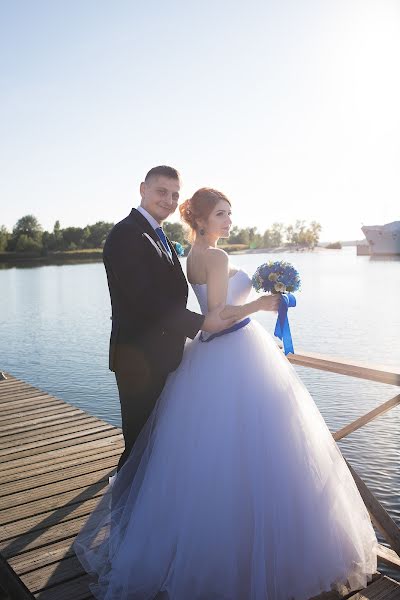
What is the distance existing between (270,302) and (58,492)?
266 cm

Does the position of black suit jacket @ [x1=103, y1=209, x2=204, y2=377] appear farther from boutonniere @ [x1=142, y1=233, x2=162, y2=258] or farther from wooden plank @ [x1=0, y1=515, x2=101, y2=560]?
wooden plank @ [x1=0, y1=515, x2=101, y2=560]

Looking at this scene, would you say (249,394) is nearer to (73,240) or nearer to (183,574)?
(183,574)

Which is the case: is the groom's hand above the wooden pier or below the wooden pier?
above

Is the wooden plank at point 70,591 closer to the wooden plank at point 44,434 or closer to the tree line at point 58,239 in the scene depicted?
the wooden plank at point 44,434

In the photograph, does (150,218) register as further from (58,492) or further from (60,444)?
(60,444)

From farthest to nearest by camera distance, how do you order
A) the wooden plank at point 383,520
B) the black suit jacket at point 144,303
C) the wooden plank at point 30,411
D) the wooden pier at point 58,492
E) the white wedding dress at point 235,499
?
the wooden plank at point 30,411, the wooden plank at point 383,520, the wooden pier at point 58,492, the black suit jacket at point 144,303, the white wedding dress at point 235,499

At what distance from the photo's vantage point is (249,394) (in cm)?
331

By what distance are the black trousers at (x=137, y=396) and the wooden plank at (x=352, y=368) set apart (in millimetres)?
1130

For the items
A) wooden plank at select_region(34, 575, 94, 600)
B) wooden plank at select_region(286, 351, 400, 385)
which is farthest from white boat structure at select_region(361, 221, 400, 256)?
wooden plank at select_region(34, 575, 94, 600)

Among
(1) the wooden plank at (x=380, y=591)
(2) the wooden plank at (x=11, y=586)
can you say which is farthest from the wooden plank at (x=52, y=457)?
(1) the wooden plank at (x=380, y=591)

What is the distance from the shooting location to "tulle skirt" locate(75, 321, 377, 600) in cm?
301

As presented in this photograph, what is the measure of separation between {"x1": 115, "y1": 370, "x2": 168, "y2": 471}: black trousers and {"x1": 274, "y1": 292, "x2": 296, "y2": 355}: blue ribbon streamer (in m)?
0.86

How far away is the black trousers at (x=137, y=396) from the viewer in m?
3.65

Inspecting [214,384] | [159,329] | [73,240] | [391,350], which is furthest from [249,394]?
[73,240]
